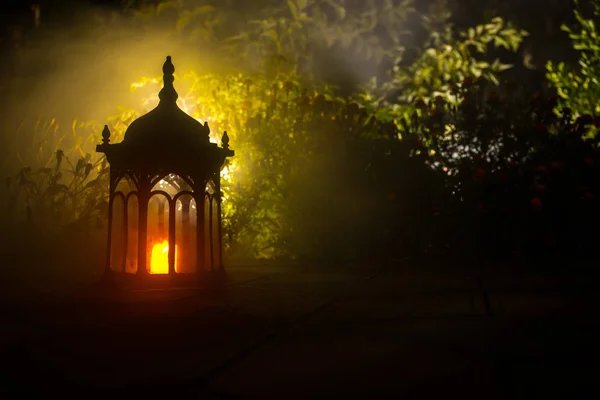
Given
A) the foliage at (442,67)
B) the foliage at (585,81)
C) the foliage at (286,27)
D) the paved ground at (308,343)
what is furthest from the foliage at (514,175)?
the foliage at (286,27)

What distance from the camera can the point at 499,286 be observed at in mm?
3152

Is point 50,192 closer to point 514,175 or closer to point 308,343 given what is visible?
point 308,343

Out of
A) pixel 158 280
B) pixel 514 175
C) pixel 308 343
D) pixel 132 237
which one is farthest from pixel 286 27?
pixel 308 343

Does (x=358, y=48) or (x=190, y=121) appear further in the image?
(x=358, y=48)

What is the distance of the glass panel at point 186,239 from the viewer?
13.0 ft

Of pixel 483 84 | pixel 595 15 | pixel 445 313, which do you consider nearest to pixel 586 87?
pixel 595 15

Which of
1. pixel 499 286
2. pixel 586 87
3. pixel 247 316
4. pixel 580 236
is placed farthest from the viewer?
pixel 586 87

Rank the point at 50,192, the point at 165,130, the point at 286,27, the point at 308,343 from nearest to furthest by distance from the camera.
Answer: the point at 308,343, the point at 165,130, the point at 50,192, the point at 286,27

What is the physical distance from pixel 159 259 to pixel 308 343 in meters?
2.27

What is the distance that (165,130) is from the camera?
11.3 ft

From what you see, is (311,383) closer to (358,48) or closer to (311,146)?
(311,146)

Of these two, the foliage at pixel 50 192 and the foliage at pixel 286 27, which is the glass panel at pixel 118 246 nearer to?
the foliage at pixel 50 192

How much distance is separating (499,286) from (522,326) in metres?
1.18

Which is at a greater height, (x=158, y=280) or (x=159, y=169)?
(x=159, y=169)
